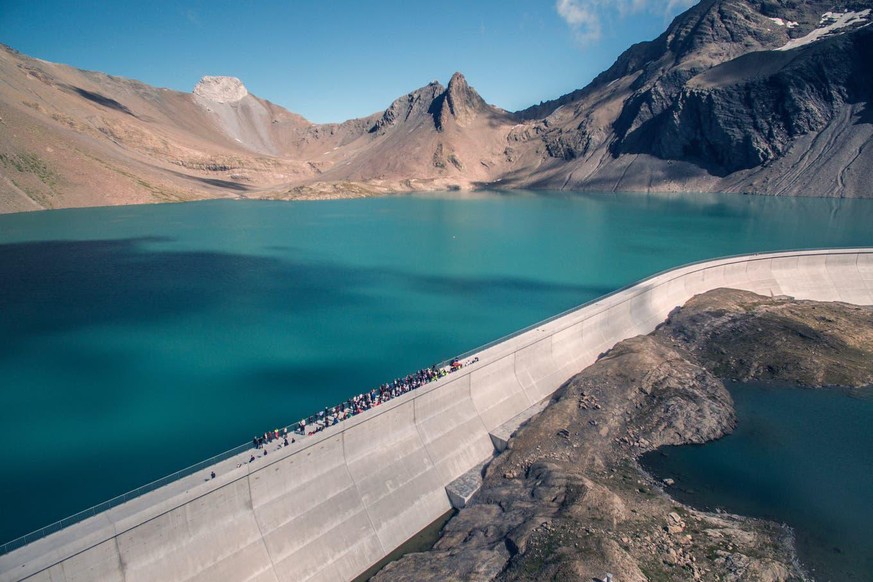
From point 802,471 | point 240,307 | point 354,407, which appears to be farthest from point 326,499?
point 240,307

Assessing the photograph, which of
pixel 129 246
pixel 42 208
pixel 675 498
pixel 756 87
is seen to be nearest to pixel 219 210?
pixel 42 208

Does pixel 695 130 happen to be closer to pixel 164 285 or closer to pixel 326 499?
pixel 164 285

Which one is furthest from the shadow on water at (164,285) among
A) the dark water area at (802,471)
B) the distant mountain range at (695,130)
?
the distant mountain range at (695,130)

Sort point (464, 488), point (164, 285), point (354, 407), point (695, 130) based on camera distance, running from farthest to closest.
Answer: point (695, 130)
point (164, 285)
point (354, 407)
point (464, 488)

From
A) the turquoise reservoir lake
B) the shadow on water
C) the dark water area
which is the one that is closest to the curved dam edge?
the turquoise reservoir lake

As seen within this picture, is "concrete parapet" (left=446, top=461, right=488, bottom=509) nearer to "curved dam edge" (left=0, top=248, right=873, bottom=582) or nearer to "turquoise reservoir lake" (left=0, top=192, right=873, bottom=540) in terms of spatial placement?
"curved dam edge" (left=0, top=248, right=873, bottom=582)

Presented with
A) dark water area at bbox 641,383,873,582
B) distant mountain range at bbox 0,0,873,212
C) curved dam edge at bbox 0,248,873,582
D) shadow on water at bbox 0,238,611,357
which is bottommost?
dark water area at bbox 641,383,873,582
